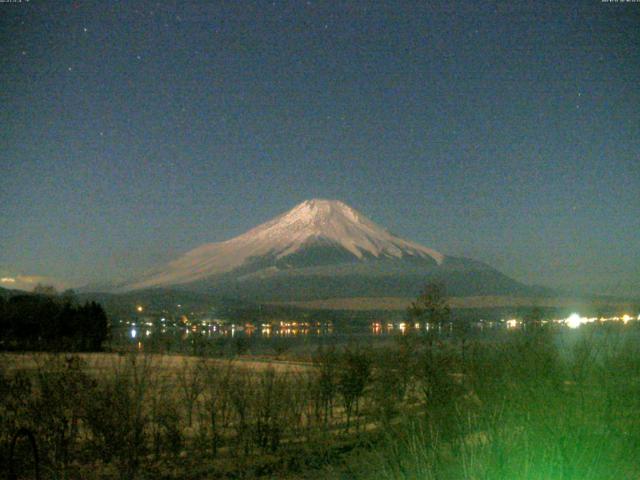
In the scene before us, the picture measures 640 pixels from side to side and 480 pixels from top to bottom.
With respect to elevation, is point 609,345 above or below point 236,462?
above

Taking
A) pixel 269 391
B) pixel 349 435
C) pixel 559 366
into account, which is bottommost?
pixel 349 435

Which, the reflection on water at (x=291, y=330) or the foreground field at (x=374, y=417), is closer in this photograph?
the foreground field at (x=374, y=417)

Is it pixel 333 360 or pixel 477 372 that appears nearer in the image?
pixel 477 372

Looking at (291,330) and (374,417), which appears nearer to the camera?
(374,417)

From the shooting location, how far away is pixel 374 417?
1161 cm

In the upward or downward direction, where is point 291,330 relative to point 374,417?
downward

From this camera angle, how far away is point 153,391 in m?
10.7

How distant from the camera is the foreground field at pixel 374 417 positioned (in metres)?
5.17

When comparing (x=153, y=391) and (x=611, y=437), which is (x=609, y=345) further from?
(x=153, y=391)

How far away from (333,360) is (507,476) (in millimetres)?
11548

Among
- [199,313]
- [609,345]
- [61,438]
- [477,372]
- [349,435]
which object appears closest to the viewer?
[609,345]

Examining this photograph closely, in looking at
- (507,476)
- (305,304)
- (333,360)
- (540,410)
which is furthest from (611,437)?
(305,304)

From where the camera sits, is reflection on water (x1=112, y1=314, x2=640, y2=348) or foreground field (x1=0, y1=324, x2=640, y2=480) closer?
foreground field (x1=0, y1=324, x2=640, y2=480)

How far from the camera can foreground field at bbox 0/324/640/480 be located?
17.0ft
